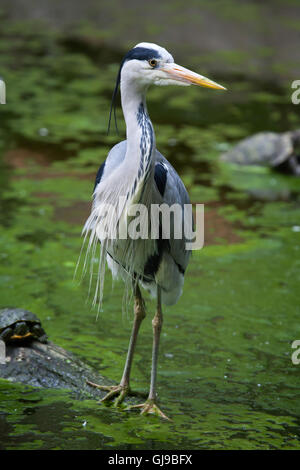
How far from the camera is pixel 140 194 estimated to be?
3.97m

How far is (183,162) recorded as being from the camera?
30.3 ft

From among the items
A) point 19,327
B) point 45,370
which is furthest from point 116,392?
Answer: point 19,327

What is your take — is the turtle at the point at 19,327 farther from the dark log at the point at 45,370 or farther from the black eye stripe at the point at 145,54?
the black eye stripe at the point at 145,54

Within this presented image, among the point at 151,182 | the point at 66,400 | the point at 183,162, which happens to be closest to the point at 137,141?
the point at 151,182

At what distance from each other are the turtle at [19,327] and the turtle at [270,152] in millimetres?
5375

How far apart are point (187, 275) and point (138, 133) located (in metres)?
2.88

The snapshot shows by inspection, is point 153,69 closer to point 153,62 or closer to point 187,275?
point 153,62

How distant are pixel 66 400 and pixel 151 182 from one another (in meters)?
1.39

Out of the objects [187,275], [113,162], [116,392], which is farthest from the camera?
[187,275]

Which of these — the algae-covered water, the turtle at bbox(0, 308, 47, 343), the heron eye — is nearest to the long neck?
the heron eye

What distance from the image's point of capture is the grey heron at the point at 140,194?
3.86 meters

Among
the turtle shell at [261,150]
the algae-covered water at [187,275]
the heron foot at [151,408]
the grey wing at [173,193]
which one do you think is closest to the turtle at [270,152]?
the turtle shell at [261,150]
